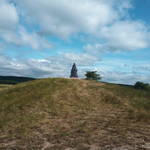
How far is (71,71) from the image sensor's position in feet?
110

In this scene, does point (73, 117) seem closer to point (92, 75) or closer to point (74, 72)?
point (74, 72)

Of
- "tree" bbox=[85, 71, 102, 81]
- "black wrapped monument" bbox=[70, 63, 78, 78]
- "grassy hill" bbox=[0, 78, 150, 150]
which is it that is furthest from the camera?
"tree" bbox=[85, 71, 102, 81]

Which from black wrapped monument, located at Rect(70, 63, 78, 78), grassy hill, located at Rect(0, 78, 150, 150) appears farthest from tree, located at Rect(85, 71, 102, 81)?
grassy hill, located at Rect(0, 78, 150, 150)

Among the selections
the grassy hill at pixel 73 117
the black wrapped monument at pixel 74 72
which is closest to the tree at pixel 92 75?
the black wrapped monument at pixel 74 72

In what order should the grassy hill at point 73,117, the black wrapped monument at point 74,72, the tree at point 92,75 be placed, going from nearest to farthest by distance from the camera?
the grassy hill at point 73,117, the black wrapped monument at point 74,72, the tree at point 92,75

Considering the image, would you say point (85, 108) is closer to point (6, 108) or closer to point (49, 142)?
point (49, 142)

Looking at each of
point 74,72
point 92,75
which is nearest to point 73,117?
point 74,72

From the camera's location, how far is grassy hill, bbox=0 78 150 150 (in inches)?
300

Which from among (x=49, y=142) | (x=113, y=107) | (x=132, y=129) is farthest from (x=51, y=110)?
(x=132, y=129)

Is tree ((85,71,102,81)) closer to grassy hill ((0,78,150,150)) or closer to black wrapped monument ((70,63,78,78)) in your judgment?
black wrapped monument ((70,63,78,78))

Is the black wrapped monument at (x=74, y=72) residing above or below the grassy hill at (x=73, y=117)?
above

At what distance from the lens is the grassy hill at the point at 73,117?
7607 millimetres

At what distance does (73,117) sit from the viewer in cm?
1166

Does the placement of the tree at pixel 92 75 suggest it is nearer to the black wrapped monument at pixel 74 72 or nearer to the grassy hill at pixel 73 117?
the black wrapped monument at pixel 74 72
